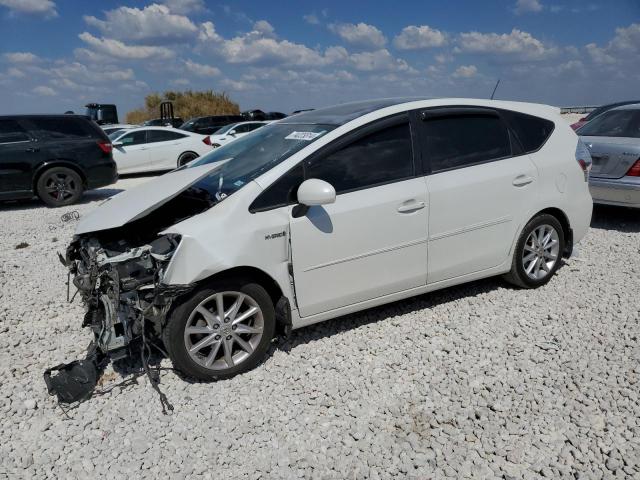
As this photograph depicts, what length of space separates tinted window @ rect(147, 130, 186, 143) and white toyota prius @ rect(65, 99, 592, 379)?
11229 millimetres

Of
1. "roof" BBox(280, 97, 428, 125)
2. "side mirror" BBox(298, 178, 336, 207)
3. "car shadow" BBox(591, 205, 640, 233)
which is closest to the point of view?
"side mirror" BBox(298, 178, 336, 207)

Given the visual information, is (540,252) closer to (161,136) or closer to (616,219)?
(616,219)

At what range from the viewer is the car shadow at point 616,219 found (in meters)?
7.20

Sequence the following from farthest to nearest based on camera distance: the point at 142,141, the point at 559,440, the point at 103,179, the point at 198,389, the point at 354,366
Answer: the point at 142,141
the point at 103,179
the point at 354,366
the point at 198,389
the point at 559,440

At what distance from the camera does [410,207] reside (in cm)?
393

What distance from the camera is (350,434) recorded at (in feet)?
9.85

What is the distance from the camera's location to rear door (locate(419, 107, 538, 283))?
4117 millimetres

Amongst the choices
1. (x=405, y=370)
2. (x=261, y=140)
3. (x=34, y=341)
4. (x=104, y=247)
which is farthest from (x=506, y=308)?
(x=34, y=341)

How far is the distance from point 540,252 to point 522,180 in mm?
768

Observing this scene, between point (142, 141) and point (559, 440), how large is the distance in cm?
1417

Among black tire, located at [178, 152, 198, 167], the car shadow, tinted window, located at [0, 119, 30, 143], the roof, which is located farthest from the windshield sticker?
black tire, located at [178, 152, 198, 167]

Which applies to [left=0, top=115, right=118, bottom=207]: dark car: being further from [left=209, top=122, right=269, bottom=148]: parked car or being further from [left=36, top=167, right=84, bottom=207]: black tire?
[left=209, top=122, right=269, bottom=148]: parked car

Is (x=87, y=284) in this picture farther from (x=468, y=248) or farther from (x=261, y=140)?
(x=468, y=248)

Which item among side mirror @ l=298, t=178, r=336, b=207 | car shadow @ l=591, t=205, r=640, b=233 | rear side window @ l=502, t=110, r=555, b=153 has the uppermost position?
rear side window @ l=502, t=110, r=555, b=153
